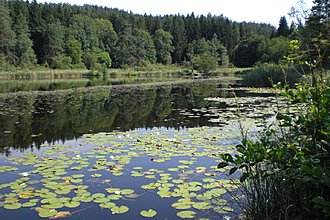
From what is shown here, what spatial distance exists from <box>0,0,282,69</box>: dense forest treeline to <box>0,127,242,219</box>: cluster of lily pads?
4128 cm

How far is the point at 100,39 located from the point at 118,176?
64.9m

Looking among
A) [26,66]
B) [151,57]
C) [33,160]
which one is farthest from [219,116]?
[151,57]

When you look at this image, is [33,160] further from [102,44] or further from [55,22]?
[102,44]

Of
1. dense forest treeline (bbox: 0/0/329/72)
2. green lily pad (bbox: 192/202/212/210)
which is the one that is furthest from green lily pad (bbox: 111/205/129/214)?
dense forest treeline (bbox: 0/0/329/72)

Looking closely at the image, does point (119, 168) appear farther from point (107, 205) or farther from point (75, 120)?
point (75, 120)

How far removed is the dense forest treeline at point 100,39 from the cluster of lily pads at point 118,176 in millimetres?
41277

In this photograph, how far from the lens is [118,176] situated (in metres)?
5.00

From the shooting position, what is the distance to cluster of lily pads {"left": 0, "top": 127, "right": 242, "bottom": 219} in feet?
12.9

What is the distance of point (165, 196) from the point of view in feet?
13.8

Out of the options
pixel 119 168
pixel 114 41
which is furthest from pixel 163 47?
pixel 119 168

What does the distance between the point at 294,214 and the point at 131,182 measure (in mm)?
2601

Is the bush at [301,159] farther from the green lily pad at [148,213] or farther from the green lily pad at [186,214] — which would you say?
the green lily pad at [148,213]

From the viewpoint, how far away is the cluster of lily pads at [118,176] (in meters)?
3.94

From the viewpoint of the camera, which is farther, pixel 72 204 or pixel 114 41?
pixel 114 41
